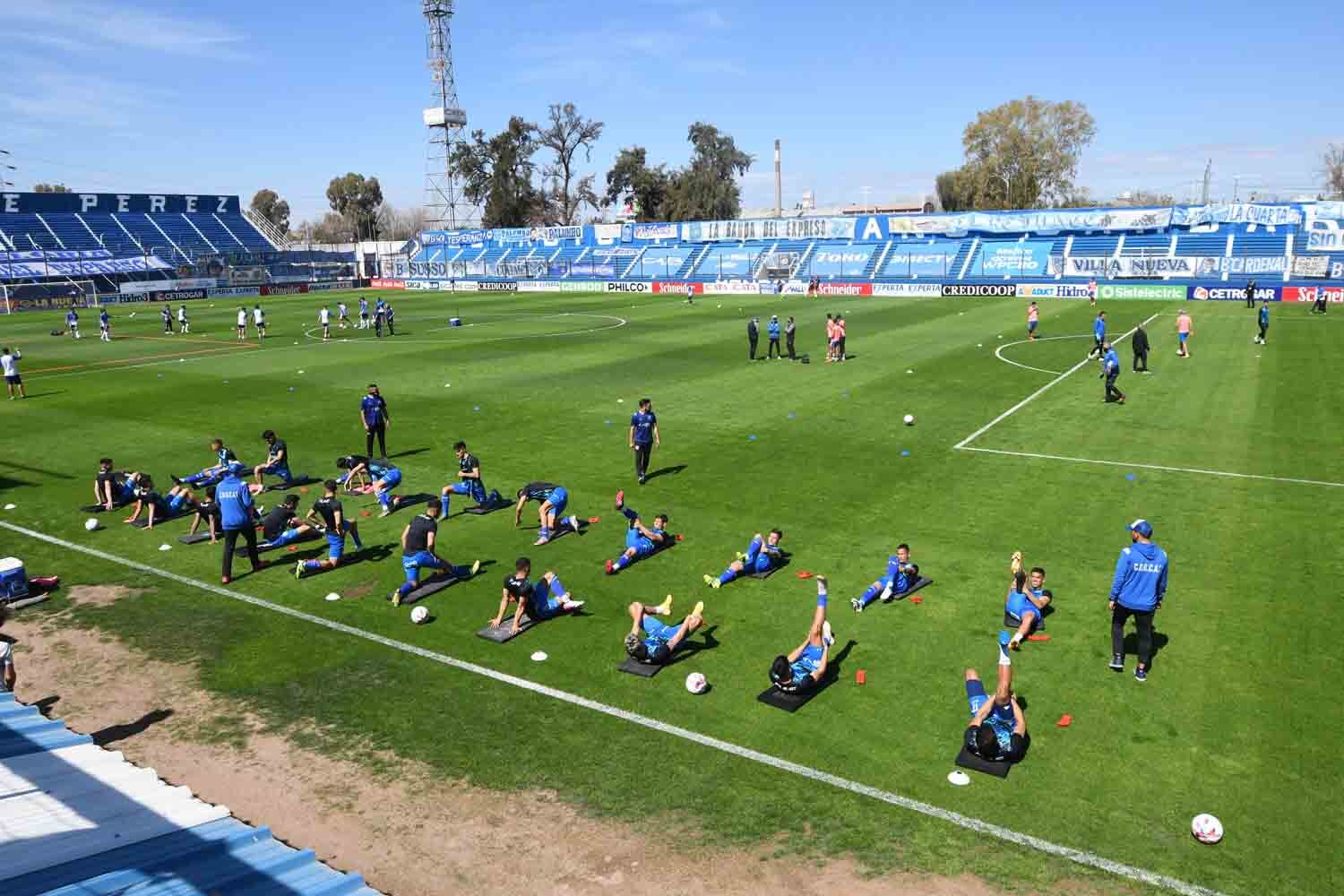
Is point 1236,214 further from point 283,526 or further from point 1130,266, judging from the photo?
point 283,526

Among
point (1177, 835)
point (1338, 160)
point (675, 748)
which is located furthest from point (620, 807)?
point (1338, 160)

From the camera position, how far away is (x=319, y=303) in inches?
2980

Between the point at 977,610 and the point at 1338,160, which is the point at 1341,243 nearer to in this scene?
the point at 1338,160

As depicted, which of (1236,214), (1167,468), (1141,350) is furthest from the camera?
(1236,214)

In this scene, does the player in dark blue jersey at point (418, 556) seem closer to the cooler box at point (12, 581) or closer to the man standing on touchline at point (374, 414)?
the cooler box at point (12, 581)

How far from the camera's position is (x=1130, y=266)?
226ft

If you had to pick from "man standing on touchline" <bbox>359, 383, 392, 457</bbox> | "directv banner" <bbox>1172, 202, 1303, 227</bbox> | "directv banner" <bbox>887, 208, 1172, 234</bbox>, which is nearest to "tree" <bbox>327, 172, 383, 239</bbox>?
"directv banner" <bbox>887, 208, 1172, 234</bbox>

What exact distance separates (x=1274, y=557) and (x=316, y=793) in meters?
14.6

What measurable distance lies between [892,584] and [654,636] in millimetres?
3914

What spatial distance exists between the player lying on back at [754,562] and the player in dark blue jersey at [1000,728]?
5.05 m

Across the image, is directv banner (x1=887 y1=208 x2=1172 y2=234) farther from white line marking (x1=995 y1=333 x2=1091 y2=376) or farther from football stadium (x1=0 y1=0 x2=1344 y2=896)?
football stadium (x1=0 y1=0 x2=1344 y2=896)

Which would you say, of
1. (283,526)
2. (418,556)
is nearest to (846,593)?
(418,556)

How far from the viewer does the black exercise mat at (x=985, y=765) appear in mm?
9078

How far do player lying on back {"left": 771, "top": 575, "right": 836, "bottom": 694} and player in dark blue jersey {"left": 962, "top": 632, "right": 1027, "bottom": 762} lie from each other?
1848 mm
